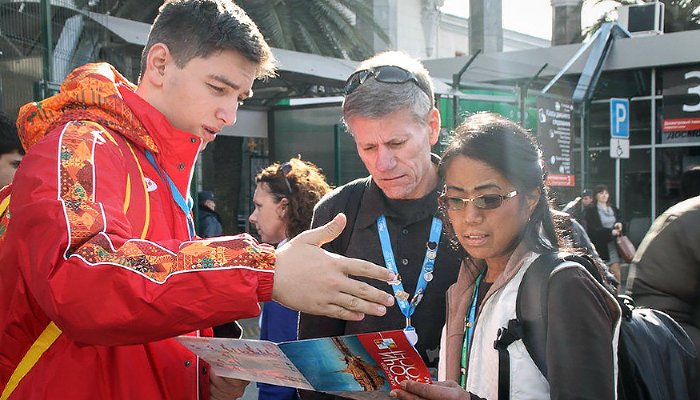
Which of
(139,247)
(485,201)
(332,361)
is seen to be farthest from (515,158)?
(139,247)

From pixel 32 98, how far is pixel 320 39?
427 inches

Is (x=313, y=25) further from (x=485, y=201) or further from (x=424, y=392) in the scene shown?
(x=424, y=392)

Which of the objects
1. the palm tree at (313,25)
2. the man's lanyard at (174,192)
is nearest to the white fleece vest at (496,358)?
the man's lanyard at (174,192)

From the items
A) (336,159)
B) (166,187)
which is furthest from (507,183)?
(336,159)

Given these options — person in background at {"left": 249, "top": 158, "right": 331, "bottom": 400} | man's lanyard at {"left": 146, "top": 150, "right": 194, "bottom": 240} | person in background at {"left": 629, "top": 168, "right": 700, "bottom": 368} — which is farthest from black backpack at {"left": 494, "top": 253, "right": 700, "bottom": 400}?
person in background at {"left": 249, "top": 158, "right": 331, "bottom": 400}

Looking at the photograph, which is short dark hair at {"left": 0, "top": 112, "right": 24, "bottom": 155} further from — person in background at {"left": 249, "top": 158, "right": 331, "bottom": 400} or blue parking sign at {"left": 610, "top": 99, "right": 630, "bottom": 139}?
blue parking sign at {"left": 610, "top": 99, "right": 630, "bottom": 139}

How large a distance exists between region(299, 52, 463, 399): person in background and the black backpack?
2.20ft

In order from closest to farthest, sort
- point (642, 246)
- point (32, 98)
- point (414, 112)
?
point (414, 112) → point (642, 246) → point (32, 98)

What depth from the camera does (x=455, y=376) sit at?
2.30 meters

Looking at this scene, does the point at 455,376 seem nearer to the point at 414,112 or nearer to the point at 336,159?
the point at 414,112

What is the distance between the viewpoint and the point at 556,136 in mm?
12148

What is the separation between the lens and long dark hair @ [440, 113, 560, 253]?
90.5 inches

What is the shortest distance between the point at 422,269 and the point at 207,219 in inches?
279

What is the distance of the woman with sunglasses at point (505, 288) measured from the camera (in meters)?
1.85
